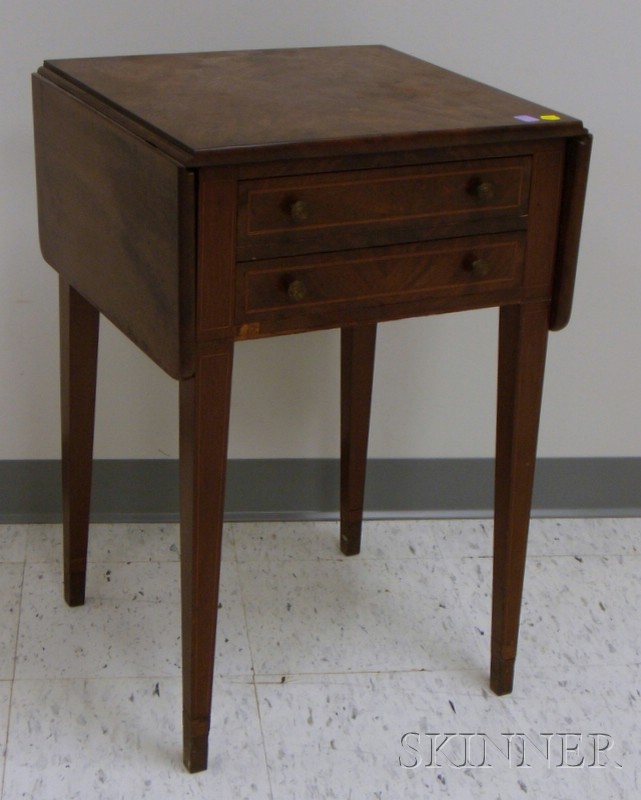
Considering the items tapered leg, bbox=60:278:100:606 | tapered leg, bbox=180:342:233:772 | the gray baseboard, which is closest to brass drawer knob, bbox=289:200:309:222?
tapered leg, bbox=180:342:233:772

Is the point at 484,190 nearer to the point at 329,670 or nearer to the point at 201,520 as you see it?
the point at 201,520

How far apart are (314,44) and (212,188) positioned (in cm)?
73

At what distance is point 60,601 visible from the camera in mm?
1984

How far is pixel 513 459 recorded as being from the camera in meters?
1.69

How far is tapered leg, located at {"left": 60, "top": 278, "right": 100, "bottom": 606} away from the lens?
5.86 feet

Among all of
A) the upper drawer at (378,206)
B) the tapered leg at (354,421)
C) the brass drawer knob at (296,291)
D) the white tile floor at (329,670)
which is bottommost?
the white tile floor at (329,670)


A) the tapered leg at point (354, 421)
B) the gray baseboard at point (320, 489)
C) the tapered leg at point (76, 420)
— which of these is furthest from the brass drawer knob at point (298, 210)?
the gray baseboard at point (320, 489)

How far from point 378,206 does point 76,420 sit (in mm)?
660

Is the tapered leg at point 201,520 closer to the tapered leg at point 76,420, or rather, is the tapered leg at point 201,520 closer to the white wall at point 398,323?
the tapered leg at point 76,420

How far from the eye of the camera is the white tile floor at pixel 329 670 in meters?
1.65

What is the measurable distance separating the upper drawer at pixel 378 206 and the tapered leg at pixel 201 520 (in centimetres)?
15

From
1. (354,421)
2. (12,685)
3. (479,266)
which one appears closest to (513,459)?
(479,266)

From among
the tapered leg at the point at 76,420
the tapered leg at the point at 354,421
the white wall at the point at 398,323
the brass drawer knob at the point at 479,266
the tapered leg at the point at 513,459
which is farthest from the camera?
the tapered leg at the point at 354,421

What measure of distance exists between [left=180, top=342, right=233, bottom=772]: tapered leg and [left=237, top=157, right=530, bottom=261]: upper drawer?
150mm
